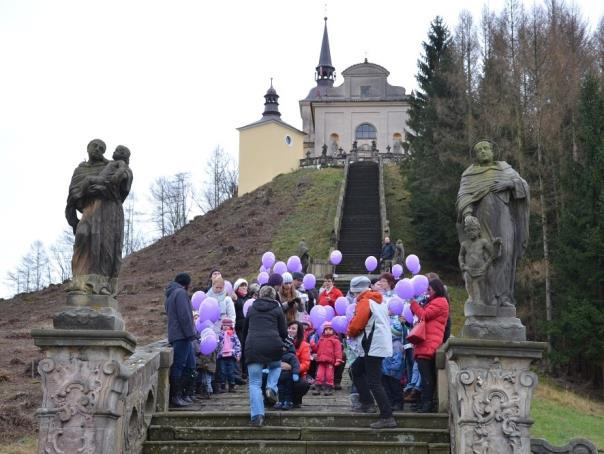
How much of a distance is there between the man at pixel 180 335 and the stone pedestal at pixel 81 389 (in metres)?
2.54

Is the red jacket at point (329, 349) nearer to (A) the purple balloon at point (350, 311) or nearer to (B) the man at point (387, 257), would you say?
(A) the purple balloon at point (350, 311)

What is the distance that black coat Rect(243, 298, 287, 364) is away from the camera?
992 centimetres

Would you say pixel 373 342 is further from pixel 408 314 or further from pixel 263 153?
pixel 263 153

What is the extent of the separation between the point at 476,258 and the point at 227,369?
5477 mm

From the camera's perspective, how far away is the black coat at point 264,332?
9.92 m

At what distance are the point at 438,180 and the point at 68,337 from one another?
2865cm

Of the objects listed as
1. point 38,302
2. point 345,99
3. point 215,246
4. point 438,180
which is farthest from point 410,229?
point 345,99

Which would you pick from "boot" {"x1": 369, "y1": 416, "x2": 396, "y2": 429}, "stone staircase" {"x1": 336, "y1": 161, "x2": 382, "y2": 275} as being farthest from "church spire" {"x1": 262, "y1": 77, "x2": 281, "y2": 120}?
"boot" {"x1": 369, "y1": 416, "x2": 396, "y2": 429}

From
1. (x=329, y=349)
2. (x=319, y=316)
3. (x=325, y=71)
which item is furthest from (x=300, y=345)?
→ (x=325, y=71)

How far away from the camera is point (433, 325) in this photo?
10.4 metres

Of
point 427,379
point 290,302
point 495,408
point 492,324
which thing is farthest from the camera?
point 290,302

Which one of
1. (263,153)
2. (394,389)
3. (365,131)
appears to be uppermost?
(365,131)

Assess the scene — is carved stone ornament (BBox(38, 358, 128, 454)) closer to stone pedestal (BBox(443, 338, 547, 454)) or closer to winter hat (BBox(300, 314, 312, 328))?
stone pedestal (BBox(443, 338, 547, 454))

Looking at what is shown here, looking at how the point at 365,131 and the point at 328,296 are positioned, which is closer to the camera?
the point at 328,296
